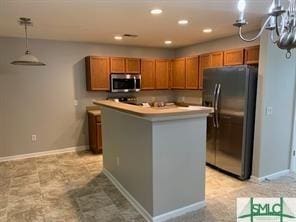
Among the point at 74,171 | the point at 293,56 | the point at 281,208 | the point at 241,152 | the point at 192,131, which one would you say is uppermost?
the point at 293,56

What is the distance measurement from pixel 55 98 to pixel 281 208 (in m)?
4.66

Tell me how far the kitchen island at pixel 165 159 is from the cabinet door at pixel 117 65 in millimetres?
2419

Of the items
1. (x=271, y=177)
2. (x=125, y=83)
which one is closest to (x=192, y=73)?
(x=125, y=83)

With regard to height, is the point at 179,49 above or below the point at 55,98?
above

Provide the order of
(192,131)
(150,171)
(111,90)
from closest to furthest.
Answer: (150,171), (192,131), (111,90)

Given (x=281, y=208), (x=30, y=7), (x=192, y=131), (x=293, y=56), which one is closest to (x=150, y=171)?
(x=192, y=131)

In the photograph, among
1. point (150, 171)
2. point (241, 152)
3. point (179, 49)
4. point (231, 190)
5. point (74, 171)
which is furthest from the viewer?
point (179, 49)

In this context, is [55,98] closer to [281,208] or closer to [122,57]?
[122,57]

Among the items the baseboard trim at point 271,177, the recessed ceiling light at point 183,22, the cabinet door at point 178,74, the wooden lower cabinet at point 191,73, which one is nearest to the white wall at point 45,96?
the cabinet door at point 178,74

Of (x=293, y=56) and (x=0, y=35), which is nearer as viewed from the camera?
(x=293, y=56)

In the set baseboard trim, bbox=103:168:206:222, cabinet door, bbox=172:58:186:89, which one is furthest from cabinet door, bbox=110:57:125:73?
baseboard trim, bbox=103:168:206:222

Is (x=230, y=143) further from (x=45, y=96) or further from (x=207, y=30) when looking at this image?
(x=45, y=96)

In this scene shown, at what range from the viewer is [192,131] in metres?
2.66

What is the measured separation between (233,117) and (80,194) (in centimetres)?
257
